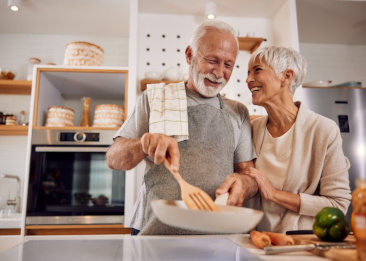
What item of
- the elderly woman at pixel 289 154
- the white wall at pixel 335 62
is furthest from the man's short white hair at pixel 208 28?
the white wall at pixel 335 62

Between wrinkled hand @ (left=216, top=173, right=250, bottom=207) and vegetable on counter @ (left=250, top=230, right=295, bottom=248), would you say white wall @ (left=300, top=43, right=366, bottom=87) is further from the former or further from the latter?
vegetable on counter @ (left=250, top=230, right=295, bottom=248)

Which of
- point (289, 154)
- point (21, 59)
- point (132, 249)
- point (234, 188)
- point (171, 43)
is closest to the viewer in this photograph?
point (132, 249)

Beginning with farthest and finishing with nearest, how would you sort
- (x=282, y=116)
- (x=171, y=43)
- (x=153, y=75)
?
(x=171, y=43), (x=153, y=75), (x=282, y=116)

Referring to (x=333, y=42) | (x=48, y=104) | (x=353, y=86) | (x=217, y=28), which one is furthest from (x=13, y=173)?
(x=333, y=42)

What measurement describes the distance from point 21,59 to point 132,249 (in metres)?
2.71

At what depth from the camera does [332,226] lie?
2.80 feet

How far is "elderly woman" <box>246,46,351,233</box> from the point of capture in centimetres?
116

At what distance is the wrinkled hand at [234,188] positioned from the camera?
1.00 metres

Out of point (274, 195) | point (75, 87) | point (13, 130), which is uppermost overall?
point (75, 87)

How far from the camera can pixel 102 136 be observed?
2.28 m

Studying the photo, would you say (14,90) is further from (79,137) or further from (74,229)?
(74,229)

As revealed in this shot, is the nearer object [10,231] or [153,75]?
[10,231]

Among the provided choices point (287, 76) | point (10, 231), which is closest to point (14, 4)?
point (10, 231)

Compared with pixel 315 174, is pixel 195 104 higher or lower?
higher
